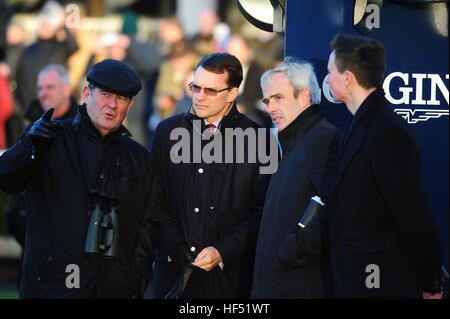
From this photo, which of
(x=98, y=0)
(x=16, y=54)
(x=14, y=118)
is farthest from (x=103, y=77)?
(x=98, y=0)

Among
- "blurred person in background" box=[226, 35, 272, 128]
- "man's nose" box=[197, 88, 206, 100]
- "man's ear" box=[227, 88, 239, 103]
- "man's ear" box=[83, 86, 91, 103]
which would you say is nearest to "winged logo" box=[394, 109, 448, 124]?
"man's ear" box=[227, 88, 239, 103]

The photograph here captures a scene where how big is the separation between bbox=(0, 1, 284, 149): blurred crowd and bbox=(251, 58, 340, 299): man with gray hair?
6.78m

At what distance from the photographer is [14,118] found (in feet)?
49.2

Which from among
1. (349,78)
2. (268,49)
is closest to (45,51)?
(268,49)

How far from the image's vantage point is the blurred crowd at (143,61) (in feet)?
48.1

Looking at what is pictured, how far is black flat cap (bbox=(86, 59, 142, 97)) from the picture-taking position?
7.23 metres

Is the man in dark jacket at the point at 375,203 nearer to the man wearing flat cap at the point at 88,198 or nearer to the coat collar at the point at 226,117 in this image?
the coat collar at the point at 226,117

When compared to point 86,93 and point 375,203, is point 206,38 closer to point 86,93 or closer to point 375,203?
point 86,93

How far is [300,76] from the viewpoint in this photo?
715cm

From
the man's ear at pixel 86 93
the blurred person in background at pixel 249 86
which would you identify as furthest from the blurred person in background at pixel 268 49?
the man's ear at pixel 86 93

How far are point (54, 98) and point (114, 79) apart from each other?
102 inches

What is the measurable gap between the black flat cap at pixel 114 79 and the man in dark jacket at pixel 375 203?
4.24 feet

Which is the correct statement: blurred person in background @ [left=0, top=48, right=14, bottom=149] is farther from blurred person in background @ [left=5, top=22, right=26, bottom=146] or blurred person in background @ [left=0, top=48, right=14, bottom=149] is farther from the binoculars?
the binoculars

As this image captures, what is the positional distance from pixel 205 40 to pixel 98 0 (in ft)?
19.4
